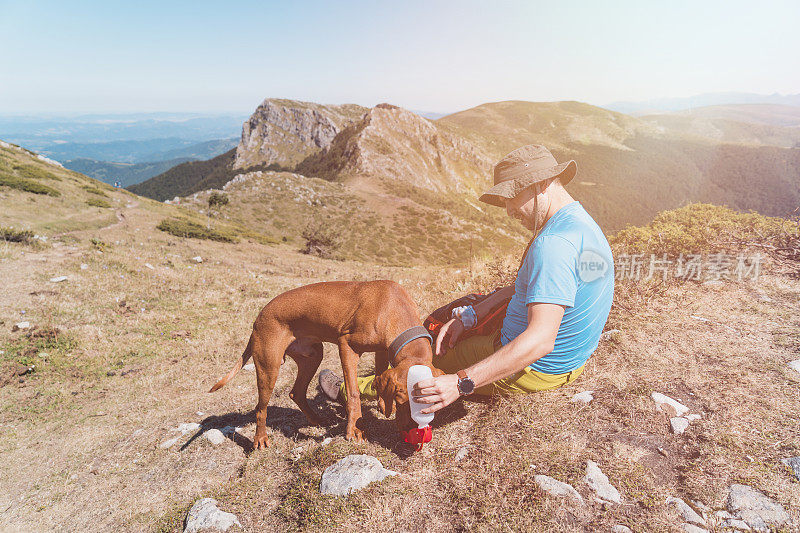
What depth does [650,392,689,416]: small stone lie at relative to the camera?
11.2 ft

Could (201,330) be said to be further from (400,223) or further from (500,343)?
(400,223)

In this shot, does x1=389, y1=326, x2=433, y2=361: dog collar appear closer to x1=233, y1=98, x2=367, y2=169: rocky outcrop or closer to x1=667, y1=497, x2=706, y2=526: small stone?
x1=667, y1=497, x2=706, y2=526: small stone

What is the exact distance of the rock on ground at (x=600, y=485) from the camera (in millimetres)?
2596

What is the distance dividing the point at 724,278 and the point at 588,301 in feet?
19.0

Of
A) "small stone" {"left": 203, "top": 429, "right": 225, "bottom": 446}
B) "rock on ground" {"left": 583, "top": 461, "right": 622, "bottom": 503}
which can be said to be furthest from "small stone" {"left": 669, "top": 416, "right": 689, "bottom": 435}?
"small stone" {"left": 203, "top": 429, "right": 225, "bottom": 446}

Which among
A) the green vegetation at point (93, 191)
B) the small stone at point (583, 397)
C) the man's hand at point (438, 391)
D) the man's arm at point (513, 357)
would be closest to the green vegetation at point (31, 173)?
the green vegetation at point (93, 191)

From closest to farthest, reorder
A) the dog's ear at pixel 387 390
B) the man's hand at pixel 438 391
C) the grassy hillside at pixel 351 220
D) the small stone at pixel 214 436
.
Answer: the man's hand at pixel 438 391
the dog's ear at pixel 387 390
the small stone at pixel 214 436
the grassy hillside at pixel 351 220

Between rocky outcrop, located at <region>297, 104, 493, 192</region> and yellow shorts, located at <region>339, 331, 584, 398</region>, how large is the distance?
3174 inches

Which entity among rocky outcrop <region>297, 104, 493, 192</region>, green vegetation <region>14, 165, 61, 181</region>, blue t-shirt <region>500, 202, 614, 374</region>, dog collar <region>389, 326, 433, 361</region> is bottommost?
dog collar <region>389, 326, 433, 361</region>

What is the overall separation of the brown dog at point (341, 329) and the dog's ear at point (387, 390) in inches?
6.4

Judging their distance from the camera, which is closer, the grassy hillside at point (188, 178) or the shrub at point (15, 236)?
the shrub at point (15, 236)

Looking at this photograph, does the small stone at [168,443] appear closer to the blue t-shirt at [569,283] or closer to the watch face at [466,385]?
the watch face at [466,385]

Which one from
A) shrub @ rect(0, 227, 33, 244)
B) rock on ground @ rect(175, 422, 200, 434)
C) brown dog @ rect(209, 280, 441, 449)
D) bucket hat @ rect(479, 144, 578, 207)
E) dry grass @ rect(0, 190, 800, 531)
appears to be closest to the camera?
dry grass @ rect(0, 190, 800, 531)

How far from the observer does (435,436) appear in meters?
Answer: 3.54
